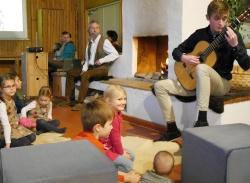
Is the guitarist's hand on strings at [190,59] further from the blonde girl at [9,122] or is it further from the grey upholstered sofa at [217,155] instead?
the blonde girl at [9,122]

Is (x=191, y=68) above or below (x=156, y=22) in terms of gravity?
below

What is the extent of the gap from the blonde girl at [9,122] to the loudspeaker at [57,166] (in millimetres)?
1044

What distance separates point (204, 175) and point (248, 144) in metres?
0.27

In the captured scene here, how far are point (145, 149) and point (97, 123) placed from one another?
1.10 metres

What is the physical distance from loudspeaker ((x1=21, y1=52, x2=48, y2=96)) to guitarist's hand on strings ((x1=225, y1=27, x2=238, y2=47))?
3326 millimetres

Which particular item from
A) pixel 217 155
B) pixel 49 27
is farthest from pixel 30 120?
pixel 49 27

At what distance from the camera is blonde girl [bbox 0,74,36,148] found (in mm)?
2562

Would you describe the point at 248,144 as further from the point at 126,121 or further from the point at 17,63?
the point at 17,63

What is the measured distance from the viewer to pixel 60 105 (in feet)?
16.5

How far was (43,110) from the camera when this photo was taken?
3.38 metres

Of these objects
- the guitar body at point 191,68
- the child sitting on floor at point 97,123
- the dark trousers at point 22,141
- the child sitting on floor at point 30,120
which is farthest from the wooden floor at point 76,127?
the child sitting on floor at point 97,123

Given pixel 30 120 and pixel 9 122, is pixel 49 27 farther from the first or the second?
pixel 9 122

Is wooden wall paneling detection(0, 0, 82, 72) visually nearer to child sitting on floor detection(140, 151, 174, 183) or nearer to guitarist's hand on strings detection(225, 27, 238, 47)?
guitarist's hand on strings detection(225, 27, 238, 47)

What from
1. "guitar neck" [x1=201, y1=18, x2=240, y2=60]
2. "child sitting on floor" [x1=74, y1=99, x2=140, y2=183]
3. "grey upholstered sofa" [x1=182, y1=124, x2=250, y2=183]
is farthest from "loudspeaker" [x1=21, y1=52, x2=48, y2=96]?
"grey upholstered sofa" [x1=182, y1=124, x2=250, y2=183]
